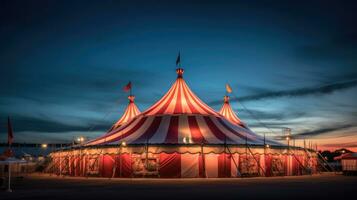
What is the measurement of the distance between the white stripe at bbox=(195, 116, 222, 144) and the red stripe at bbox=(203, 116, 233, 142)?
0.60 ft

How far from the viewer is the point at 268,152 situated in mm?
19438

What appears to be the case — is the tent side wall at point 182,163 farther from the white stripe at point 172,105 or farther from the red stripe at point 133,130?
the white stripe at point 172,105

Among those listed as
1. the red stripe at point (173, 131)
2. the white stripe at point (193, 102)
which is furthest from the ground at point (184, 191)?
the white stripe at point (193, 102)

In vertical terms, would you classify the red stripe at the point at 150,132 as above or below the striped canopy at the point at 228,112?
below

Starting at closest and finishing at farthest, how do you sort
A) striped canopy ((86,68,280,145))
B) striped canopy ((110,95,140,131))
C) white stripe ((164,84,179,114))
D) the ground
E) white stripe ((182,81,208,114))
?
the ground, striped canopy ((86,68,280,145)), white stripe ((164,84,179,114)), white stripe ((182,81,208,114)), striped canopy ((110,95,140,131))

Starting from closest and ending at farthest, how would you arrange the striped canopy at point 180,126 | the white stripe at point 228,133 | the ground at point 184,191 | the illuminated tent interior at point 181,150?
the ground at point 184,191, the illuminated tent interior at point 181,150, the striped canopy at point 180,126, the white stripe at point 228,133

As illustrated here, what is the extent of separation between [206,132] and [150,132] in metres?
2.65

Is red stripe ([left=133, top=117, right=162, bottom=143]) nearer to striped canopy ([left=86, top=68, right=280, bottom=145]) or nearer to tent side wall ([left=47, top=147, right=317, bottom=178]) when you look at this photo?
striped canopy ([left=86, top=68, right=280, bottom=145])

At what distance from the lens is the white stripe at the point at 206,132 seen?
61.7 feet

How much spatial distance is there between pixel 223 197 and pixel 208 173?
9401 millimetres

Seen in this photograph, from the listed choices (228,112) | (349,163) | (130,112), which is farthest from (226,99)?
(349,163)

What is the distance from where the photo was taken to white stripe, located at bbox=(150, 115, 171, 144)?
18730 mm

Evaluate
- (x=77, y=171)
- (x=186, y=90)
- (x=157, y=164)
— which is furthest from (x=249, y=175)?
(x=77, y=171)

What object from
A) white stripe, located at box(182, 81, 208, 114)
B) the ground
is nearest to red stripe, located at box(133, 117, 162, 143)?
white stripe, located at box(182, 81, 208, 114)
